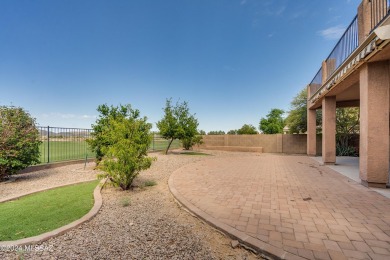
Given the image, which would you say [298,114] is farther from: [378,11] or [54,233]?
[54,233]

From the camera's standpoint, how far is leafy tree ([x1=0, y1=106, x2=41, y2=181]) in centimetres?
626

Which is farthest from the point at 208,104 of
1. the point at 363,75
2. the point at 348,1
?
the point at 363,75

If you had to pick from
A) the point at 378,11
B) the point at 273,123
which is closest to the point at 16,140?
the point at 378,11

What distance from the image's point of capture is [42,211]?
12.3ft

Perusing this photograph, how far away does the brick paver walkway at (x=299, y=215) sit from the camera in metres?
2.49

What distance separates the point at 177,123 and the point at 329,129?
10453 millimetres

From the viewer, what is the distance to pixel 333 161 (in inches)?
384

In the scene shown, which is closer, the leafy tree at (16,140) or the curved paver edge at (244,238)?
the curved paver edge at (244,238)

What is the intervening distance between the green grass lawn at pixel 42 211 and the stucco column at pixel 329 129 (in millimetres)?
10870

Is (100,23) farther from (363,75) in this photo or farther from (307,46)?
(307,46)

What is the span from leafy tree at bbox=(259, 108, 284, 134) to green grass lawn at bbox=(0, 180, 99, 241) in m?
52.4

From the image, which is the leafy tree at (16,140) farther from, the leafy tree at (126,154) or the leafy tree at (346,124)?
the leafy tree at (346,124)

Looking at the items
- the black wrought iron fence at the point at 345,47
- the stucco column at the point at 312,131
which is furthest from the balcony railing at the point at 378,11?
the stucco column at the point at 312,131

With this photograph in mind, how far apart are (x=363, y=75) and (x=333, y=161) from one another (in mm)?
5748
